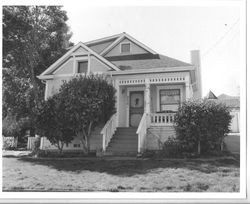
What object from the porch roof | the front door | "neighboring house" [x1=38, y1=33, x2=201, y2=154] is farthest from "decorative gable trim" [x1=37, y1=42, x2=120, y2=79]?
the front door

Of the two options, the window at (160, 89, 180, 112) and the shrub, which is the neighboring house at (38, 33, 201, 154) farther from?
the shrub

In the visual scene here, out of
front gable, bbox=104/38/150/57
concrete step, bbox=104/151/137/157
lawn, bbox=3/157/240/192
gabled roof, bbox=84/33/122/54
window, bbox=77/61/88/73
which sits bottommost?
Result: lawn, bbox=3/157/240/192

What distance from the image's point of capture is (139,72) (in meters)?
12.0

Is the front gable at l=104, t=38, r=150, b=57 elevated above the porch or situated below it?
above

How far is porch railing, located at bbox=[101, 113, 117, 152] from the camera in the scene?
34.8 ft

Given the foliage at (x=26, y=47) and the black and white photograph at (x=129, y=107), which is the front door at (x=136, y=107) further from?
the foliage at (x=26, y=47)

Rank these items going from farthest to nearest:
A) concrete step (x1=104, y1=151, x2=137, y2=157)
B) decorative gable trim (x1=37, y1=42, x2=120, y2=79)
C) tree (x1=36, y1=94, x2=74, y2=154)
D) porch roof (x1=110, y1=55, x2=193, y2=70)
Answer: decorative gable trim (x1=37, y1=42, x2=120, y2=79)
porch roof (x1=110, y1=55, x2=193, y2=70)
tree (x1=36, y1=94, x2=74, y2=154)
concrete step (x1=104, y1=151, x2=137, y2=157)

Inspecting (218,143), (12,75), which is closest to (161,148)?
(218,143)

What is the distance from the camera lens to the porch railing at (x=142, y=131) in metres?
10.2

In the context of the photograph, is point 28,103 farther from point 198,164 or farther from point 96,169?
point 198,164

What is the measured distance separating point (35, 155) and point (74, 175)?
4669mm

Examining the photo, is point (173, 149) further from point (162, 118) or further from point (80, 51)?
→ point (80, 51)

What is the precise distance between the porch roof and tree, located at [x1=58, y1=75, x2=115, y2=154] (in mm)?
2041

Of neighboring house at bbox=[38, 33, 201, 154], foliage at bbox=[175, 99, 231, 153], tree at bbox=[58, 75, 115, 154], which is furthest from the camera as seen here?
neighboring house at bbox=[38, 33, 201, 154]
